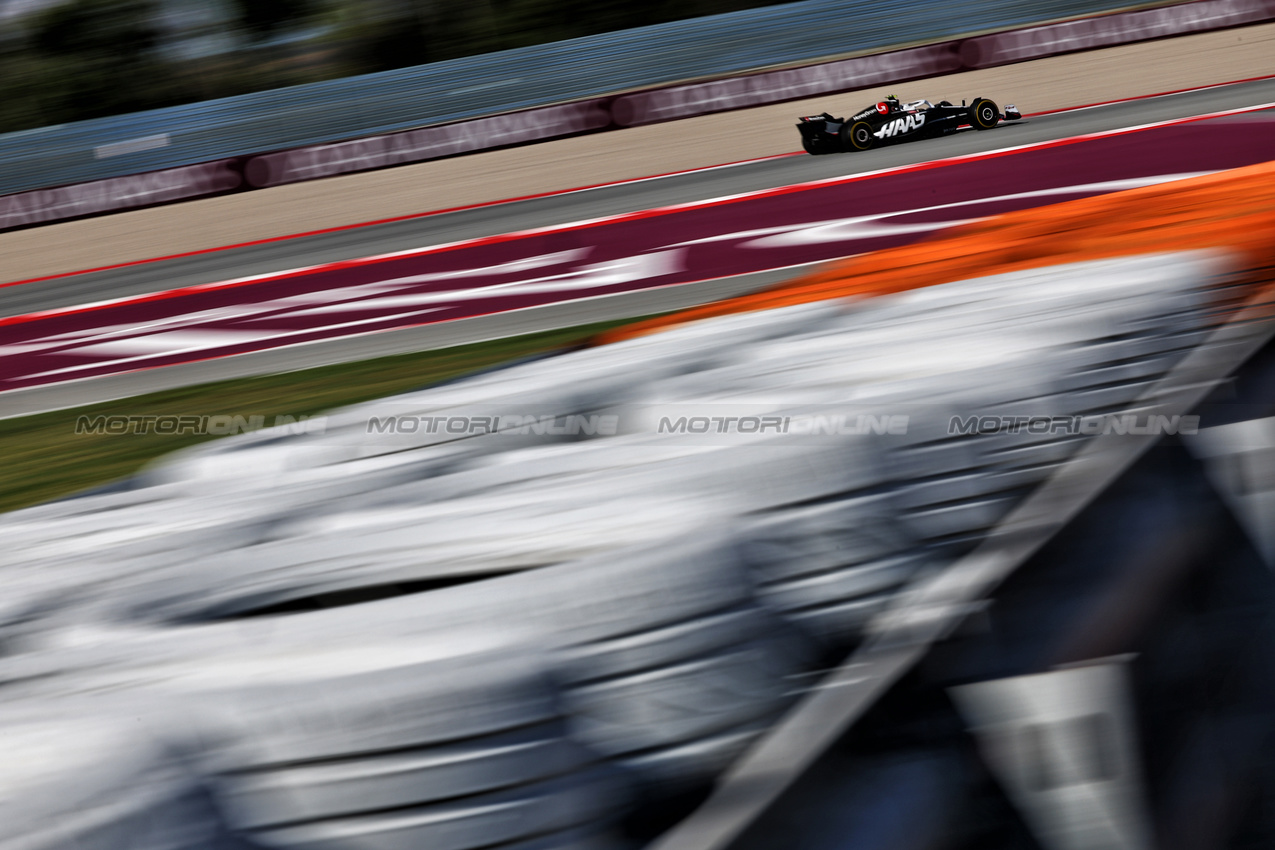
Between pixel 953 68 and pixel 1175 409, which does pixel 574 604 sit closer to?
pixel 1175 409

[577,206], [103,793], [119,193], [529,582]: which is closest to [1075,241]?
[529,582]

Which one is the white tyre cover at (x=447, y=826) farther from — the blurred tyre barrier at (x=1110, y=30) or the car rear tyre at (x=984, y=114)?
the blurred tyre barrier at (x=1110, y=30)

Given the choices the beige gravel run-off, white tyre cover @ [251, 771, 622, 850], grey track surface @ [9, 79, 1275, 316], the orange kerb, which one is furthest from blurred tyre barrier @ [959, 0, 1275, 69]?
white tyre cover @ [251, 771, 622, 850]

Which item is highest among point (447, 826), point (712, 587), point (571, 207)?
point (571, 207)

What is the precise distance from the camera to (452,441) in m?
1.71

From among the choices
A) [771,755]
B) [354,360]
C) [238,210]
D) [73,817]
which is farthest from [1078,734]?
[238,210]

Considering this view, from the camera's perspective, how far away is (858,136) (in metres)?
10.5

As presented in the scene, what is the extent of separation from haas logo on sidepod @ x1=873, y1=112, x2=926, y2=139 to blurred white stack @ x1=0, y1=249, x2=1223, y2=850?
29.9 ft

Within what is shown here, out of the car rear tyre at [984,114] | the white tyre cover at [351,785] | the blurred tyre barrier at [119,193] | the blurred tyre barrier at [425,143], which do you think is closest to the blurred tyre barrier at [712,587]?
the white tyre cover at [351,785]

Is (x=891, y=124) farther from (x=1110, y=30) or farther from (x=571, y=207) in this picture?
(x=1110, y=30)

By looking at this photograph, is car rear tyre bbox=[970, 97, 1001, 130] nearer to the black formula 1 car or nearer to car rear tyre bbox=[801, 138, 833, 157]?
the black formula 1 car

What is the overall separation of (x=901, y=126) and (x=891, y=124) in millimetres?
139

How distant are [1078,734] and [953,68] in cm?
1238

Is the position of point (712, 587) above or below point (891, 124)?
below
